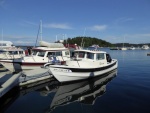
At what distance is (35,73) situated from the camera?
16266mm

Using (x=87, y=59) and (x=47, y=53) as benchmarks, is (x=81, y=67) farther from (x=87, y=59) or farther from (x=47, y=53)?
(x=47, y=53)

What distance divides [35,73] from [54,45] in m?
7.05

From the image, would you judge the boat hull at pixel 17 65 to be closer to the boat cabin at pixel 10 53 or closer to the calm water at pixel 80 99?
the calm water at pixel 80 99

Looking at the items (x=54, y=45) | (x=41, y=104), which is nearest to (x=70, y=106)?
(x=41, y=104)

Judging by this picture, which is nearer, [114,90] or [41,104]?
[41,104]

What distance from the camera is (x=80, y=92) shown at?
1380 centimetres

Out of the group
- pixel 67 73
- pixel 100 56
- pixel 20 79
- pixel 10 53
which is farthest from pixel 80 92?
pixel 10 53

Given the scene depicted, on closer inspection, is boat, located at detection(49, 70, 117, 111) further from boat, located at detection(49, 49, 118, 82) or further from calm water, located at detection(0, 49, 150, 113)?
boat, located at detection(49, 49, 118, 82)

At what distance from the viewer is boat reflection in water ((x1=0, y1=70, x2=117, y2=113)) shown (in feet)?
38.1

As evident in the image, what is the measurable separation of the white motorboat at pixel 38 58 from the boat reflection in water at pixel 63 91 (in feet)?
13.5

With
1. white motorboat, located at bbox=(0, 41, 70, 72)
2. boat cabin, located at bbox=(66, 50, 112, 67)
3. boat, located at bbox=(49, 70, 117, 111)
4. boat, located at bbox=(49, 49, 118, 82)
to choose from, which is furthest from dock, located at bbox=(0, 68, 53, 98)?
white motorboat, located at bbox=(0, 41, 70, 72)

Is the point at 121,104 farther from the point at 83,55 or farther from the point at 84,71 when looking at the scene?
the point at 83,55

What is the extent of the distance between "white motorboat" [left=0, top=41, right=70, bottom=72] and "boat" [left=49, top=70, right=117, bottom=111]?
5.62 metres

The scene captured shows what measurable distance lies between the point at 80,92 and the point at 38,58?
8.72 meters
